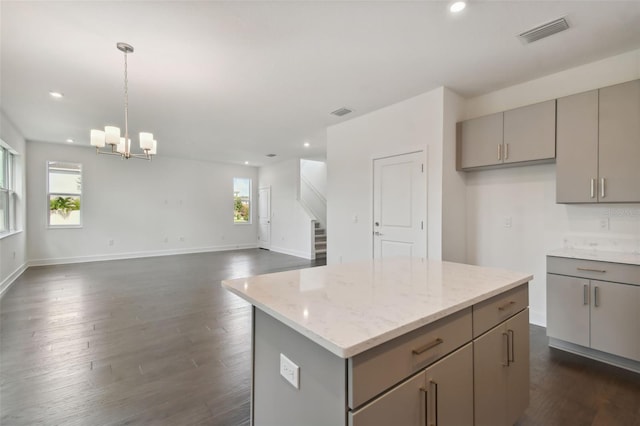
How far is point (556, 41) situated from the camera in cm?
254

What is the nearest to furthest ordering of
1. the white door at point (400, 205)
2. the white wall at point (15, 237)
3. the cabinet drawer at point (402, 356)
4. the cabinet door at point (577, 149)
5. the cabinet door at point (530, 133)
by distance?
the cabinet drawer at point (402, 356), the cabinet door at point (577, 149), the cabinet door at point (530, 133), the white door at point (400, 205), the white wall at point (15, 237)

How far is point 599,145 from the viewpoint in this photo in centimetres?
266

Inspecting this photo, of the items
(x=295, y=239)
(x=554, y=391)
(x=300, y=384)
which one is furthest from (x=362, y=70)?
(x=295, y=239)

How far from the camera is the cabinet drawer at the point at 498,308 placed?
1369 millimetres

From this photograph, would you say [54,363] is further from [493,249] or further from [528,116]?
[528,116]

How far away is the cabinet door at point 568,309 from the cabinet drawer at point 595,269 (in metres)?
0.06

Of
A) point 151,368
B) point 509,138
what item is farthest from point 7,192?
point 509,138

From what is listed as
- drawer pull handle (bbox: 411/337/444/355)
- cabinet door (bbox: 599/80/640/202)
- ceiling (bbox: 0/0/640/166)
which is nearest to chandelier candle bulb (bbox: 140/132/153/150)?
ceiling (bbox: 0/0/640/166)

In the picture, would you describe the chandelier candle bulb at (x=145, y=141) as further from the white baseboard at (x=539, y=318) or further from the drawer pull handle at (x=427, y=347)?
the white baseboard at (x=539, y=318)

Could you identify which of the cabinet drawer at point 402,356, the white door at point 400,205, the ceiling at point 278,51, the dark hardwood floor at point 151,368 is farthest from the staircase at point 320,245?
the cabinet drawer at point 402,356

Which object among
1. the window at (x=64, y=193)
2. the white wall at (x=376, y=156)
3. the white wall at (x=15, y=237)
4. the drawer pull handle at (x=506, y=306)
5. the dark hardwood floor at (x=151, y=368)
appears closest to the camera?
the drawer pull handle at (x=506, y=306)

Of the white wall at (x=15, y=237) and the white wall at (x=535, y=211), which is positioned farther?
the white wall at (x=15, y=237)

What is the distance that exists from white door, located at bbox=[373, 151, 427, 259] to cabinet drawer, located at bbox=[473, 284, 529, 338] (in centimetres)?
196

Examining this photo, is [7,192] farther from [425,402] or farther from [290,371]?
[425,402]
